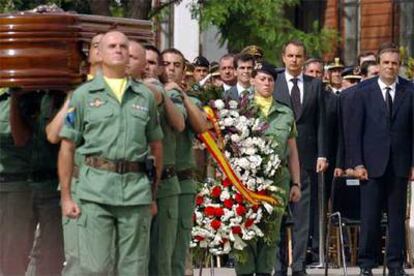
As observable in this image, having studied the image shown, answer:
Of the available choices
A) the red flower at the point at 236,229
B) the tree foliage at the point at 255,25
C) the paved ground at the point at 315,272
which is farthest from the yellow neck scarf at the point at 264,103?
the tree foliage at the point at 255,25

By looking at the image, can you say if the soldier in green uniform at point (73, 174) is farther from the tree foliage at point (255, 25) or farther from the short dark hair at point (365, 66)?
the tree foliage at point (255, 25)

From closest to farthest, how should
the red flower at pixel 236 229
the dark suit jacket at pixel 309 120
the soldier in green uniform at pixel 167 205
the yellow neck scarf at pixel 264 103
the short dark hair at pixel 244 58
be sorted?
1. the soldier in green uniform at pixel 167 205
2. the red flower at pixel 236 229
3. the yellow neck scarf at pixel 264 103
4. the dark suit jacket at pixel 309 120
5. the short dark hair at pixel 244 58

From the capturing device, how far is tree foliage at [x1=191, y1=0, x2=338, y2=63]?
82.4 feet

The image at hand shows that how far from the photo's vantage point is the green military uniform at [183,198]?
40.6 ft

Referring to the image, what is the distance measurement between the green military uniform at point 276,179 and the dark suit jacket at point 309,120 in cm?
156

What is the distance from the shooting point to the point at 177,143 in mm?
12391

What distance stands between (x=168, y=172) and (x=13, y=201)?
173 cm

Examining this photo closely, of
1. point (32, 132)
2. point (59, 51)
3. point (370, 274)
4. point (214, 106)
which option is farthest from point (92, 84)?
point (370, 274)

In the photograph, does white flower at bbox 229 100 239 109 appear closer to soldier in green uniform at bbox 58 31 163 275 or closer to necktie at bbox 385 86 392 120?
necktie at bbox 385 86 392 120

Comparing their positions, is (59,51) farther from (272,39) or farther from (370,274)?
(272,39)

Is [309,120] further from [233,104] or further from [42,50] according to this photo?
[42,50]

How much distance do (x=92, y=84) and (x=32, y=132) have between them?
1857 millimetres

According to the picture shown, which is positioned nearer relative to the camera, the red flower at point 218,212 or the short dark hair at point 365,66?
the red flower at point 218,212

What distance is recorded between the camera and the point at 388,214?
15.8 metres
